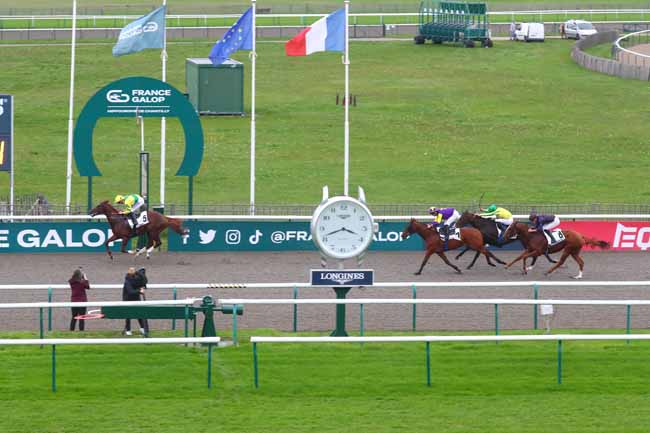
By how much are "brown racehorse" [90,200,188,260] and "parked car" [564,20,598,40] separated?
40.6m

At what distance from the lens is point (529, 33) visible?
63.4m

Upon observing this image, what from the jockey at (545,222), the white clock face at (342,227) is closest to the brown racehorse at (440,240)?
the jockey at (545,222)

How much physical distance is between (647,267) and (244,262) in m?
7.63

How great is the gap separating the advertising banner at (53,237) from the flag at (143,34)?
174 inches

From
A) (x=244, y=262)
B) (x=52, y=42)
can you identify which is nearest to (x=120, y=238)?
(x=244, y=262)

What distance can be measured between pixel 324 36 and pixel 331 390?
13.8m

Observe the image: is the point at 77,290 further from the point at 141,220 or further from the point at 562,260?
the point at 562,260

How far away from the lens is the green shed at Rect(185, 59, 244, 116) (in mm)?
44125

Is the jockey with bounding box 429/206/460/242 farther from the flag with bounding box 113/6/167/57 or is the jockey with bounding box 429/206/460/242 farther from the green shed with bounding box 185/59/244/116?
the green shed with bounding box 185/59/244/116

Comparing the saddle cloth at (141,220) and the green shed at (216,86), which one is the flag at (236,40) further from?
the green shed at (216,86)

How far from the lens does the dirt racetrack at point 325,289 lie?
2195 centimetres

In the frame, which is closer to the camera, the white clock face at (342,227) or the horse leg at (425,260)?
the white clock face at (342,227)

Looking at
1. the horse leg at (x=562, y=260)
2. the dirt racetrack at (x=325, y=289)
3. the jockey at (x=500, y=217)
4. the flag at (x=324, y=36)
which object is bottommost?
the dirt racetrack at (x=325, y=289)

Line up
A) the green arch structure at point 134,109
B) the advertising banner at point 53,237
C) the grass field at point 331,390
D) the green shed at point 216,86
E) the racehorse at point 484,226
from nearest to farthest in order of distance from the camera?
the grass field at point 331,390
the racehorse at point 484,226
the advertising banner at point 53,237
the green arch structure at point 134,109
the green shed at point 216,86
